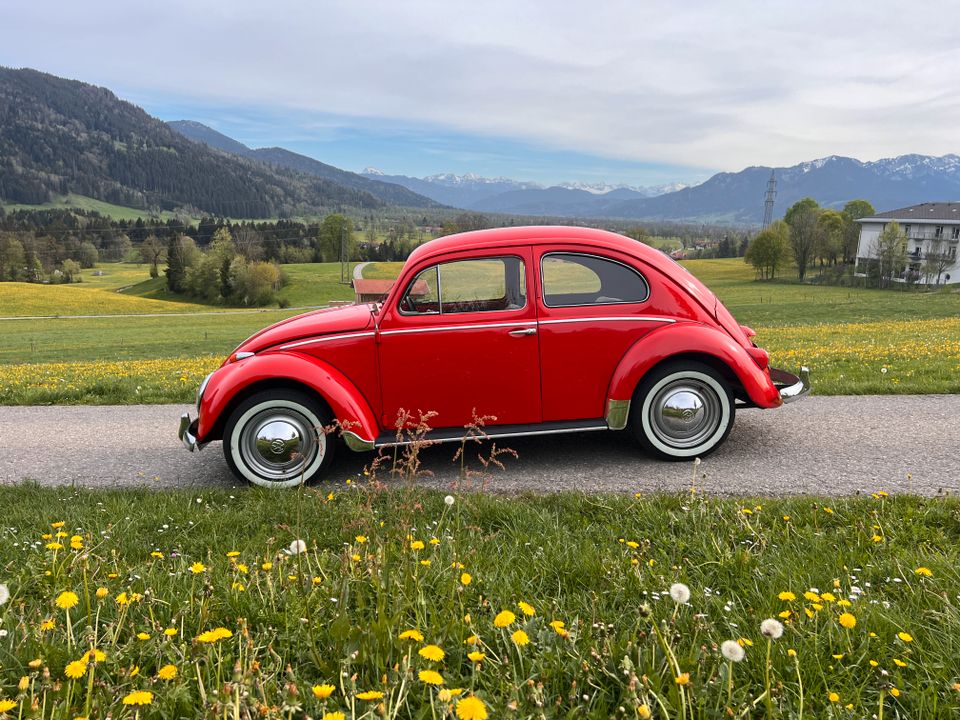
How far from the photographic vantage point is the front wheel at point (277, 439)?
4.69 meters

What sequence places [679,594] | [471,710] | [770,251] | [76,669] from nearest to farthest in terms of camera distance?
[471,710] < [76,669] < [679,594] < [770,251]

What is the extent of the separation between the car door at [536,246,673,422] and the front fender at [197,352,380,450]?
1446 mm

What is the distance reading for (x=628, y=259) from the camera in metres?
4.98

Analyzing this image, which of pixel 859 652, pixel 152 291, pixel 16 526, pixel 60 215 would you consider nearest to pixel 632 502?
pixel 859 652

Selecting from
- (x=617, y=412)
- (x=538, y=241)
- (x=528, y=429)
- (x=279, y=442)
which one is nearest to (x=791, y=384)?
(x=617, y=412)

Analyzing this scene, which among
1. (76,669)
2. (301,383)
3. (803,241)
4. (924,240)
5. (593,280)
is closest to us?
(76,669)

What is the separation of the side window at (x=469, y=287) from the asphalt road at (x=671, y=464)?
1343 mm

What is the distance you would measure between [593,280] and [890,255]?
261 ft

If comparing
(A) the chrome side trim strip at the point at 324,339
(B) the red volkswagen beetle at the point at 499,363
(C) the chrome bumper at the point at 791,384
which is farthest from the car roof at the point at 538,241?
(C) the chrome bumper at the point at 791,384

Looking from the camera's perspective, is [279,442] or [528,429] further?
[528,429]

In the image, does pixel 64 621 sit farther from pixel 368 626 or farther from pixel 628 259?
pixel 628 259

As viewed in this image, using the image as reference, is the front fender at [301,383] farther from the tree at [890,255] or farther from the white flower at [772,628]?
the tree at [890,255]

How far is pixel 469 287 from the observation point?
493 cm

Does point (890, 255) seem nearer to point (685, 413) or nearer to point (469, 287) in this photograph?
point (685, 413)
